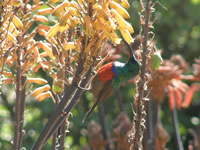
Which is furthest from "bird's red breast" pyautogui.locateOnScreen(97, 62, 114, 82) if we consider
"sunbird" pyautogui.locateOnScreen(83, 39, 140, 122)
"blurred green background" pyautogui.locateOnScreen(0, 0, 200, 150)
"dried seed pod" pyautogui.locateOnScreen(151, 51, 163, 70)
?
"blurred green background" pyautogui.locateOnScreen(0, 0, 200, 150)

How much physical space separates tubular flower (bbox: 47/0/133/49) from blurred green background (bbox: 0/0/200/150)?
1.85m

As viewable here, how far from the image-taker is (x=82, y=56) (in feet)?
3.12

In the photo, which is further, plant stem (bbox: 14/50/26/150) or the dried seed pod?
the dried seed pod

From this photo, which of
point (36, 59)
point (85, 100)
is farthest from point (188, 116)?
point (36, 59)

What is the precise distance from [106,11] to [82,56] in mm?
121

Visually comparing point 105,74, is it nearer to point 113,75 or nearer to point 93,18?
point 113,75

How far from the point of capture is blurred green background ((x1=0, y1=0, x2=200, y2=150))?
3.15 meters

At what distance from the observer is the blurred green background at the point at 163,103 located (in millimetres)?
3148

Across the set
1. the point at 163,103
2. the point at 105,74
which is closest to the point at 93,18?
the point at 105,74

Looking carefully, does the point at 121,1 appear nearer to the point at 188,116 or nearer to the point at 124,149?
the point at 124,149

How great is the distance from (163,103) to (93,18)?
2.46 metres

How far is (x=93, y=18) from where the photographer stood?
96 cm

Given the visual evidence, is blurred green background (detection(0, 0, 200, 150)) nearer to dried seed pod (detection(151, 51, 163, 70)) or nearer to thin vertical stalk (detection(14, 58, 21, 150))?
dried seed pod (detection(151, 51, 163, 70))

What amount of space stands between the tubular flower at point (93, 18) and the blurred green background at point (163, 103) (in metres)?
1.85
